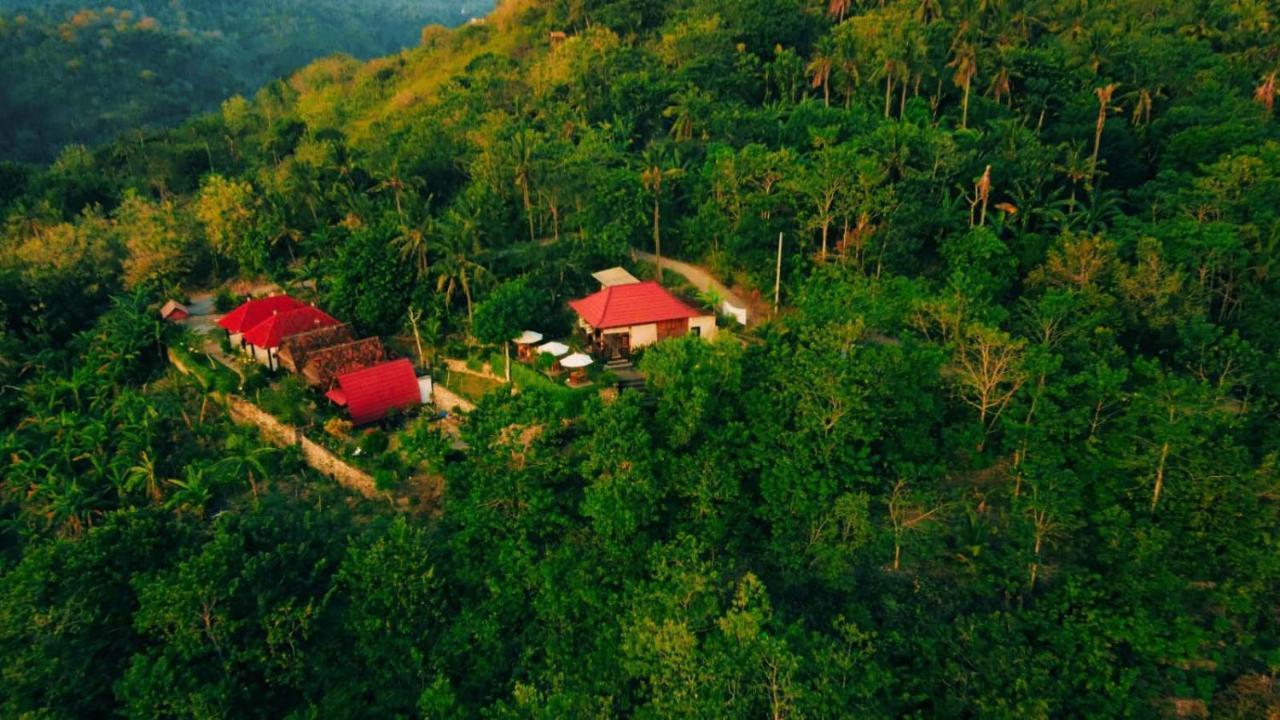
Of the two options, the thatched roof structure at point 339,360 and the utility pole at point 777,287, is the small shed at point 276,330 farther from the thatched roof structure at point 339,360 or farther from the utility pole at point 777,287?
the utility pole at point 777,287

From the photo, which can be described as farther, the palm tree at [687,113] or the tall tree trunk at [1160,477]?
the palm tree at [687,113]

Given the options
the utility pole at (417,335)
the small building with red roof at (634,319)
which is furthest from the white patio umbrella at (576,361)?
the utility pole at (417,335)

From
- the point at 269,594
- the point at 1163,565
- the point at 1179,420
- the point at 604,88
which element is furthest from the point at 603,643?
the point at 604,88

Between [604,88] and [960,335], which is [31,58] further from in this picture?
[960,335]

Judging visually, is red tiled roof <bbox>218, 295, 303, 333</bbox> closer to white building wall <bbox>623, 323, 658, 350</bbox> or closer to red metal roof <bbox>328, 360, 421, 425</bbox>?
red metal roof <bbox>328, 360, 421, 425</bbox>

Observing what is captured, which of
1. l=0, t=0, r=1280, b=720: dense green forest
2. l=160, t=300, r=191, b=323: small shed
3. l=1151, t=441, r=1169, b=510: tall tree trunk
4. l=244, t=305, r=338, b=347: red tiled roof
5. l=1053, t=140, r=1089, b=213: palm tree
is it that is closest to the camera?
l=0, t=0, r=1280, b=720: dense green forest

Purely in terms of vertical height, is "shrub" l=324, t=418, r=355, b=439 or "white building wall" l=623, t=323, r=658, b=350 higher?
"white building wall" l=623, t=323, r=658, b=350

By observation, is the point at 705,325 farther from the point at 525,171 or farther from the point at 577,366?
the point at 525,171

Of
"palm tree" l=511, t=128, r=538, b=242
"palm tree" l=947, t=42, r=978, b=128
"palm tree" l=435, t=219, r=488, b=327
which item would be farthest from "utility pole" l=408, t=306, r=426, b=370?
"palm tree" l=947, t=42, r=978, b=128
